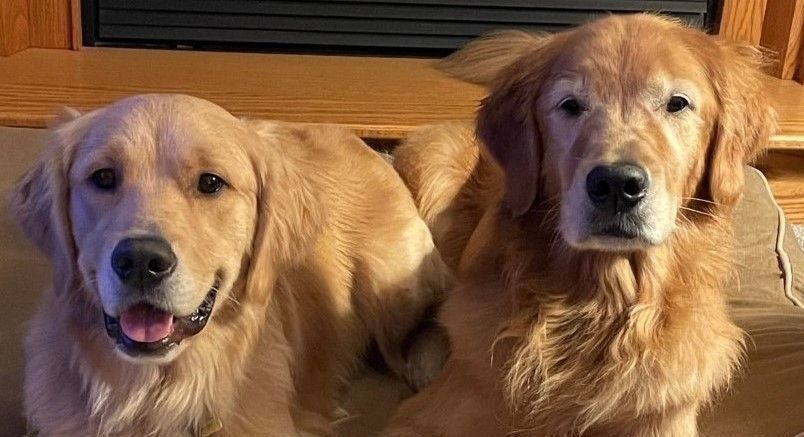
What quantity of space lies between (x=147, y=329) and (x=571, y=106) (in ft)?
2.38

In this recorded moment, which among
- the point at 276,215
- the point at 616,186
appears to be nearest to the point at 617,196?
the point at 616,186

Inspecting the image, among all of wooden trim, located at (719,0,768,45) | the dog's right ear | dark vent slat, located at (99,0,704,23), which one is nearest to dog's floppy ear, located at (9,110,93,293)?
the dog's right ear

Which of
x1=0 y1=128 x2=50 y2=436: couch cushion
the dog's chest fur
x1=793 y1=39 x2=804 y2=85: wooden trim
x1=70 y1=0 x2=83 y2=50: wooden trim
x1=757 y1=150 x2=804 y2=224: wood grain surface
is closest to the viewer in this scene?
the dog's chest fur

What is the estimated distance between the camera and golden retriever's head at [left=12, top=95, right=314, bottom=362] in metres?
1.25

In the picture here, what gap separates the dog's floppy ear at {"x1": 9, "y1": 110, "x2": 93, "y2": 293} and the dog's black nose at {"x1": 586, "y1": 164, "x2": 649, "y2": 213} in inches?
30.5

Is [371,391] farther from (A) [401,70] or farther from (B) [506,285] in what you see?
(A) [401,70]

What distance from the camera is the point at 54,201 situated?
1382 millimetres

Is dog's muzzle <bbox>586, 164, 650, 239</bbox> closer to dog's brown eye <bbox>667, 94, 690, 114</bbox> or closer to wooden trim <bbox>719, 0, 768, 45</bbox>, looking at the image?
dog's brown eye <bbox>667, 94, 690, 114</bbox>

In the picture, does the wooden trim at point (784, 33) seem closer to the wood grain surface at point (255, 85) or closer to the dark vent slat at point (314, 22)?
the dark vent slat at point (314, 22)

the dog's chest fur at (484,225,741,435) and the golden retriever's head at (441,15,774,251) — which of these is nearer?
the golden retriever's head at (441,15,774,251)

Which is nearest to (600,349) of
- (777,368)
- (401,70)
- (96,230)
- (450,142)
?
(777,368)

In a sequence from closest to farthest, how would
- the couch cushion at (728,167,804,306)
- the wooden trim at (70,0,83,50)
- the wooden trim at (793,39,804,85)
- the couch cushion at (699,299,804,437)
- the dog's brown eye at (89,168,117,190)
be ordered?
1. the dog's brown eye at (89,168,117,190)
2. the couch cushion at (699,299,804,437)
3. the couch cushion at (728,167,804,306)
4. the wooden trim at (70,0,83,50)
5. the wooden trim at (793,39,804,85)

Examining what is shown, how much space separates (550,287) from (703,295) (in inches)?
9.7

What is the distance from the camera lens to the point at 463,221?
6.35ft
